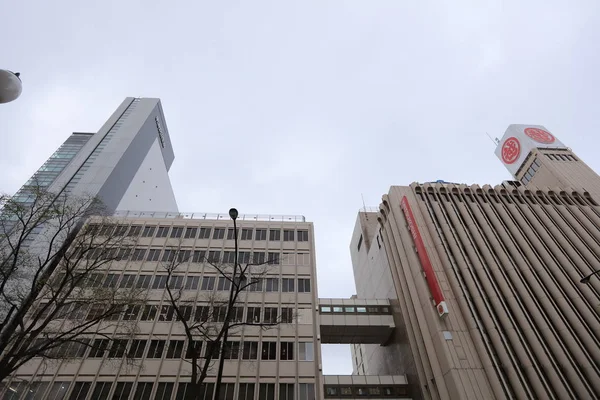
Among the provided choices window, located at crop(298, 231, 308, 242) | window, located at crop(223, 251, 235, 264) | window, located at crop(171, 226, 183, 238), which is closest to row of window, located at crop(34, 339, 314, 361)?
window, located at crop(223, 251, 235, 264)

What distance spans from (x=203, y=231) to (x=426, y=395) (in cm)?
2967

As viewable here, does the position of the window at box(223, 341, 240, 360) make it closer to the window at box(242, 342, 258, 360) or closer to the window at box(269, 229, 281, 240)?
the window at box(242, 342, 258, 360)

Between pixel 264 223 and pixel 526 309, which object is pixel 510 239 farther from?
pixel 264 223

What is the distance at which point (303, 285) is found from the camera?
35469mm

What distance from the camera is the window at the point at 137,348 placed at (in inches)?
1153

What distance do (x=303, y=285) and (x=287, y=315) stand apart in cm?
396

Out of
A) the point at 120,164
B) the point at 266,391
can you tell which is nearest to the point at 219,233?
the point at 266,391

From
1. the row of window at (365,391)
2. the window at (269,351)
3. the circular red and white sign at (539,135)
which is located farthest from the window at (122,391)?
the circular red and white sign at (539,135)

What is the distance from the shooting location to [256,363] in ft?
95.4

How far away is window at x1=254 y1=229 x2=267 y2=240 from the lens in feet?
132

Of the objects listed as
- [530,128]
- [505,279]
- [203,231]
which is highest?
[530,128]

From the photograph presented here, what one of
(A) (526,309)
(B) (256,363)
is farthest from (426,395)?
(B) (256,363)

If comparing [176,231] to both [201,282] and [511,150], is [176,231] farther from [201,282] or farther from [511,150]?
[511,150]

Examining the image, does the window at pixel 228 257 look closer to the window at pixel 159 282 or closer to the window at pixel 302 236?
the window at pixel 159 282
